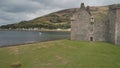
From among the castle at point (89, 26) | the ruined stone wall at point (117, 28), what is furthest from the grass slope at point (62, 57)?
the castle at point (89, 26)

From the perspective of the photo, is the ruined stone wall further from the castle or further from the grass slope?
the grass slope

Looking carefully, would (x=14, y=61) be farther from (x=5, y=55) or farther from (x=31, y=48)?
(x=31, y=48)

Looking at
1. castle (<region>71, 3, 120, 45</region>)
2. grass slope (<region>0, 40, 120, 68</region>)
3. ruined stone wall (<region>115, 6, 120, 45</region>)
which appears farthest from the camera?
castle (<region>71, 3, 120, 45</region>)

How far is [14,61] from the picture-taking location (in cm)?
4956

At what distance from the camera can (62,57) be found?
5156 centimetres

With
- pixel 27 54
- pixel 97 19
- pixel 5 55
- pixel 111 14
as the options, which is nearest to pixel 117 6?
pixel 111 14

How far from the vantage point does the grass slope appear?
4666cm

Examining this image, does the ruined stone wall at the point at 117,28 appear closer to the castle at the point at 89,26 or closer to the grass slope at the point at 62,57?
the castle at the point at 89,26

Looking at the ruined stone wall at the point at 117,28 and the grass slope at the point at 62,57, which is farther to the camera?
the ruined stone wall at the point at 117,28

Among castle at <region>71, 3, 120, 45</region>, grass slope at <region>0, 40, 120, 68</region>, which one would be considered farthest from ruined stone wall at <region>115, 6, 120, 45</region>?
grass slope at <region>0, 40, 120, 68</region>

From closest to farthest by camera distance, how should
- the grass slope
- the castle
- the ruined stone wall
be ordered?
the grass slope
the ruined stone wall
the castle

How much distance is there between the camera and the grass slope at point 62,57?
46656 mm

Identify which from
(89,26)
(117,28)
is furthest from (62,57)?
(89,26)

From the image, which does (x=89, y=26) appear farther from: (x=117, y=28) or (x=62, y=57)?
(x=62, y=57)
